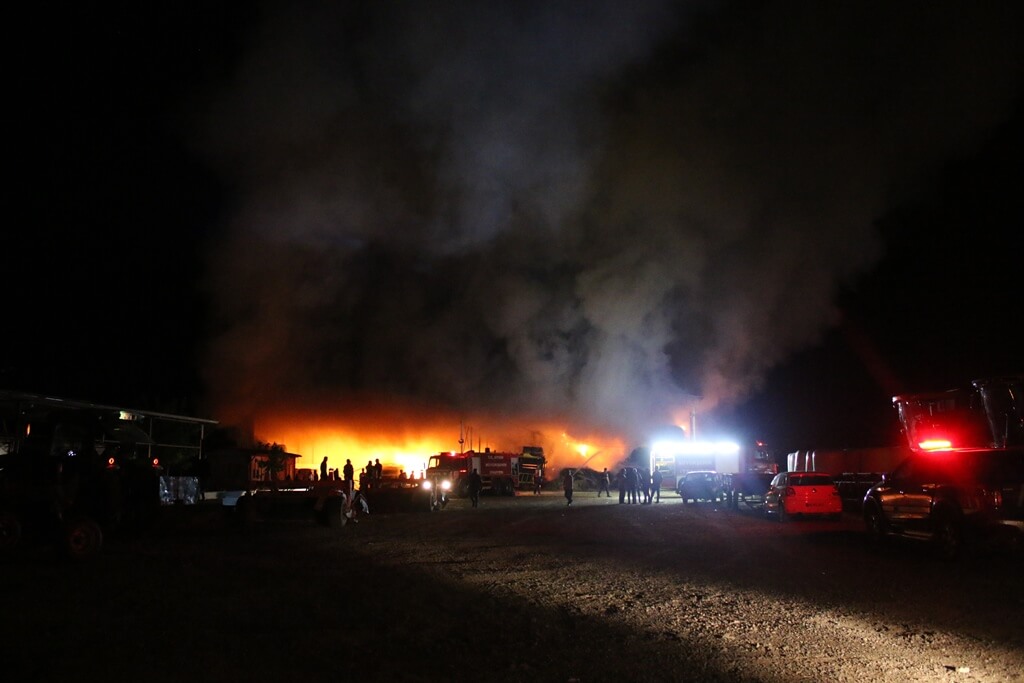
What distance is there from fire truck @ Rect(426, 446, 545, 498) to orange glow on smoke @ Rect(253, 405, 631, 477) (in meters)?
14.0

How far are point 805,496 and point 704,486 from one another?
7.15m

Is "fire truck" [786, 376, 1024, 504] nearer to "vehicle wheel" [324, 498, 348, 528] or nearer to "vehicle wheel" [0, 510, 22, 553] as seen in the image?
"vehicle wheel" [324, 498, 348, 528]

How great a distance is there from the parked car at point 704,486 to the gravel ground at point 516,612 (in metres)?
11.5

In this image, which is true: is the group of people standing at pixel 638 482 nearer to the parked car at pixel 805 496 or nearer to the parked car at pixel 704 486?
the parked car at pixel 704 486

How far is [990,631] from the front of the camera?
677cm

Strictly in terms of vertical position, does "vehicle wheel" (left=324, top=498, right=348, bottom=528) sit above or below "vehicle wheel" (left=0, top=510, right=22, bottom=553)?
below

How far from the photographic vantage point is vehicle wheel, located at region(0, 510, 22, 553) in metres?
11.8

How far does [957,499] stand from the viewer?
470 inches

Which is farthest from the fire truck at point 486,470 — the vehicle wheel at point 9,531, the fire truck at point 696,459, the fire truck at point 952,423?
the vehicle wheel at point 9,531

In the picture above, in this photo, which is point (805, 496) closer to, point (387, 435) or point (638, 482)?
point (638, 482)

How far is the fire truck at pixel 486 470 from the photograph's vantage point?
32.6 m

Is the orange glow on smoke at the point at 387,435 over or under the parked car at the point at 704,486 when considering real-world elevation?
over

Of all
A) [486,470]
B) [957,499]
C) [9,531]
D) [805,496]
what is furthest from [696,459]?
[9,531]

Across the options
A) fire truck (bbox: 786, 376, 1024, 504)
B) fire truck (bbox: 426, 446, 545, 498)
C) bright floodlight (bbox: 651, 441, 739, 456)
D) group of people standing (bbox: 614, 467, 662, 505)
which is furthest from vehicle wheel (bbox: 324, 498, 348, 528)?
bright floodlight (bbox: 651, 441, 739, 456)
